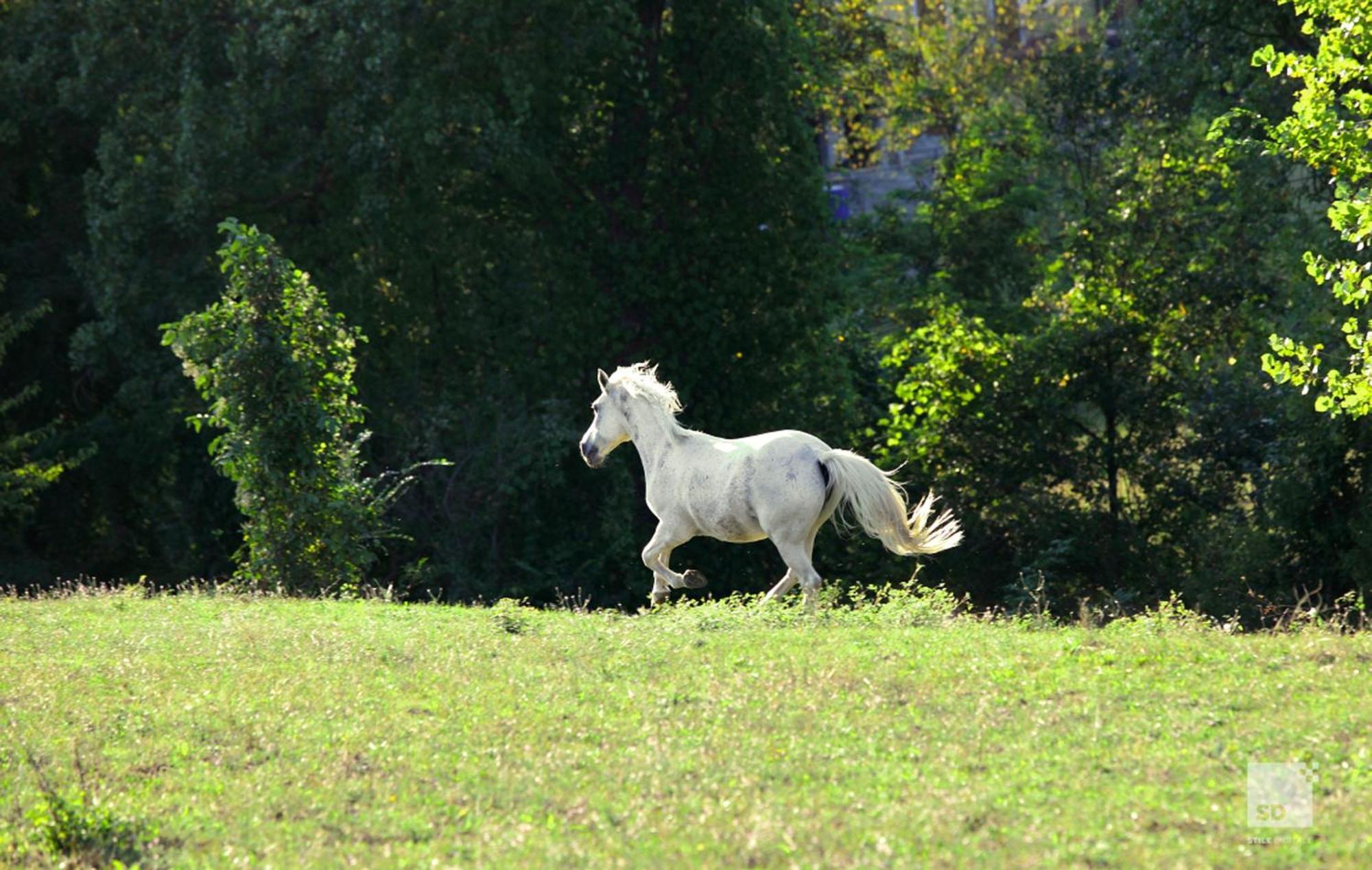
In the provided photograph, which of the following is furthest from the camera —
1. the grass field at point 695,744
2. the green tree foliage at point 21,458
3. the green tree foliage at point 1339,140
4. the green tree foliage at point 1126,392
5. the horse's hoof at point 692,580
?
the green tree foliage at point 21,458

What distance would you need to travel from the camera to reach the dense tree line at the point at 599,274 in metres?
27.2

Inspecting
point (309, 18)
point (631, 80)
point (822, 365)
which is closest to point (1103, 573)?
point (822, 365)

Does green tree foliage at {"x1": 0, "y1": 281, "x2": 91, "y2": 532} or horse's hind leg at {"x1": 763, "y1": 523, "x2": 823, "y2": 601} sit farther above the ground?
horse's hind leg at {"x1": 763, "y1": 523, "x2": 823, "y2": 601}

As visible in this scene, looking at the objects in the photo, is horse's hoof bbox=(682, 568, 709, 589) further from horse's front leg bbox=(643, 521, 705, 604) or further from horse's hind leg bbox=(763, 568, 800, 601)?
horse's hind leg bbox=(763, 568, 800, 601)

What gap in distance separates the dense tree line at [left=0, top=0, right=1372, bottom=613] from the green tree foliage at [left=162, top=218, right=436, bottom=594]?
6123 mm

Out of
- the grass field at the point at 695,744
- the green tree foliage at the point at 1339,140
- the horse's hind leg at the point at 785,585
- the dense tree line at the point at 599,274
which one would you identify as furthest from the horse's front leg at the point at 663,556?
the dense tree line at the point at 599,274

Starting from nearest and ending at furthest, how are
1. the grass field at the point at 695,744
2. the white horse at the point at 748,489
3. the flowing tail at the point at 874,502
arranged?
the grass field at the point at 695,744, the flowing tail at the point at 874,502, the white horse at the point at 748,489

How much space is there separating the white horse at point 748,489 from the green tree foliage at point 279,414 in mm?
4533

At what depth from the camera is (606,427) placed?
1656 centimetres

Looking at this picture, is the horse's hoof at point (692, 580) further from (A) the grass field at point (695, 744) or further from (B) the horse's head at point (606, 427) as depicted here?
(A) the grass field at point (695, 744)

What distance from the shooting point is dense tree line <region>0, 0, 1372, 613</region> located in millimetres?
27219

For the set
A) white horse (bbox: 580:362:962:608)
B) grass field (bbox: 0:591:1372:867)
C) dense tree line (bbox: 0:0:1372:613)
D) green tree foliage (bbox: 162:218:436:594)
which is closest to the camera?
grass field (bbox: 0:591:1372:867)

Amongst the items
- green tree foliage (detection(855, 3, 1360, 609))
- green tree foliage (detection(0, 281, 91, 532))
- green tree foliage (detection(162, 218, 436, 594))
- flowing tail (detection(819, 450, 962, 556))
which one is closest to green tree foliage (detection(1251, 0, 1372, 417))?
flowing tail (detection(819, 450, 962, 556))

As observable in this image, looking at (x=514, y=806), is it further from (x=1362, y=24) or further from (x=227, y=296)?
(x=227, y=296)
